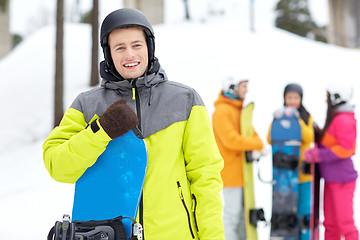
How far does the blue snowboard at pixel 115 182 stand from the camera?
2133 millimetres

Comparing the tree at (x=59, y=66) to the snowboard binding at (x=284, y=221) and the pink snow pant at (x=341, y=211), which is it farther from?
the pink snow pant at (x=341, y=211)

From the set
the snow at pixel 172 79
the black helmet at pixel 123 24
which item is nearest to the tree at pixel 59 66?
the snow at pixel 172 79

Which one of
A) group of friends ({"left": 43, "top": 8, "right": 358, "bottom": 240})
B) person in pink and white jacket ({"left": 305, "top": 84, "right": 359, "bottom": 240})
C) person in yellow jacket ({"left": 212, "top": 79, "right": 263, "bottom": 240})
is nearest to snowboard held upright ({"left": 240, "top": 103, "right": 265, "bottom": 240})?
person in yellow jacket ({"left": 212, "top": 79, "right": 263, "bottom": 240})

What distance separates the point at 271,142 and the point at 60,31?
9.51 m

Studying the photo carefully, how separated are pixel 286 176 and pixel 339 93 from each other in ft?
3.59

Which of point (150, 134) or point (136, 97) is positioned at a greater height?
point (136, 97)

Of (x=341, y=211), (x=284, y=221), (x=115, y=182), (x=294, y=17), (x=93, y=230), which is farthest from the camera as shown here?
(x=294, y=17)

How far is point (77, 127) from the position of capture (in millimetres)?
2271

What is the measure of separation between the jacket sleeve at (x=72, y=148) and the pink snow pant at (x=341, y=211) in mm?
3718

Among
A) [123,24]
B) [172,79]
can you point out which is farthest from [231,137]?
[172,79]

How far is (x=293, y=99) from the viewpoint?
5.54 m

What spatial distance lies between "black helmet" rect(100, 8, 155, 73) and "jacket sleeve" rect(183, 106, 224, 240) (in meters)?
0.44

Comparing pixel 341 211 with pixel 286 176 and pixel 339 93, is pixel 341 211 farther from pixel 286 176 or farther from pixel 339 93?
pixel 339 93

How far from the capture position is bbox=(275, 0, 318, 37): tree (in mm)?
36531
